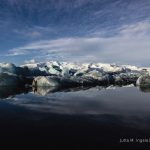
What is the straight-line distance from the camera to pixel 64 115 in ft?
83.6

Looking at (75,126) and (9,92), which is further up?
(9,92)

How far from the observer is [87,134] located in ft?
59.7

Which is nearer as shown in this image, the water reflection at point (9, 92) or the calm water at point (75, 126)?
the calm water at point (75, 126)

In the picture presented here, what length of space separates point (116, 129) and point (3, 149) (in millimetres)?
8487

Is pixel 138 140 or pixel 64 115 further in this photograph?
pixel 64 115

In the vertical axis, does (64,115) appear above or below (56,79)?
below

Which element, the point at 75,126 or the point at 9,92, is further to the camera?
the point at 9,92

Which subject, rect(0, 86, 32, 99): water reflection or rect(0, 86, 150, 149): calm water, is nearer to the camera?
rect(0, 86, 150, 149): calm water


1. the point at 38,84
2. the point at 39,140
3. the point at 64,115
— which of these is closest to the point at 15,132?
the point at 39,140

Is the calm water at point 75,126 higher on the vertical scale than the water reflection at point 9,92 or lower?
lower

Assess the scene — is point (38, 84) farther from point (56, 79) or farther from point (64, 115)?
point (64, 115)

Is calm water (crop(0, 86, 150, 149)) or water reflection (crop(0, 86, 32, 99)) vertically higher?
water reflection (crop(0, 86, 32, 99))

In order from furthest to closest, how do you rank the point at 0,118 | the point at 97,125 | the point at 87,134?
the point at 0,118 < the point at 97,125 < the point at 87,134

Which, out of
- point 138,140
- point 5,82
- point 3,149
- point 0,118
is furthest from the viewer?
point 5,82
